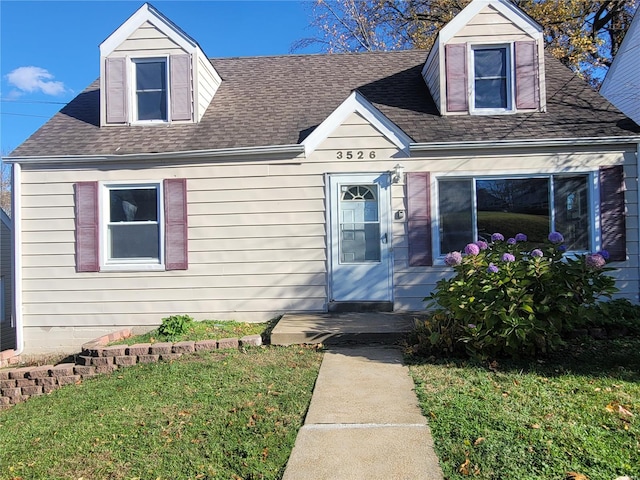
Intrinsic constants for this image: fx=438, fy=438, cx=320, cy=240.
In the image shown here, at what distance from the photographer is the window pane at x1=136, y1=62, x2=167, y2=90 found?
811 cm

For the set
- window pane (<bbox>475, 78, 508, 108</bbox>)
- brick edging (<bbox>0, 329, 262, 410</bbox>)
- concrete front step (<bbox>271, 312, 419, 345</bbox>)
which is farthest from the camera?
window pane (<bbox>475, 78, 508, 108</bbox>)

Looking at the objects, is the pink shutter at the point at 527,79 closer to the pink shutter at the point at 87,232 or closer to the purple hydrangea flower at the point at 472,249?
the purple hydrangea flower at the point at 472,249

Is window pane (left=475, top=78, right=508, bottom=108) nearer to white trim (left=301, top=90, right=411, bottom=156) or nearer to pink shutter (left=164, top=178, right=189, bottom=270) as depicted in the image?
white trim (left=301, top=90, right=411, bottom=156)

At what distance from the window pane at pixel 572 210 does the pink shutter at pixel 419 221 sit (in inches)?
83.5

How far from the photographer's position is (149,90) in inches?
320

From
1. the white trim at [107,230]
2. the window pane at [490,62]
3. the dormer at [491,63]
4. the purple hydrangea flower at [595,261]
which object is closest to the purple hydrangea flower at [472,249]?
the purple hydrangea flower at [595,261]

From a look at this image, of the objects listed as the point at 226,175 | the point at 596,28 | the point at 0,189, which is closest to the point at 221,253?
the point at 226,175

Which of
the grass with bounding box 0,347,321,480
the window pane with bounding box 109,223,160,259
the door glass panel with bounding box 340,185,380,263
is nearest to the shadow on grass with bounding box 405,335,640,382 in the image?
the grass with bounding box 0,347,321,480

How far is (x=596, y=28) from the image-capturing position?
17469 millimetres

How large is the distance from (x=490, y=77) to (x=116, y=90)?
6.75m

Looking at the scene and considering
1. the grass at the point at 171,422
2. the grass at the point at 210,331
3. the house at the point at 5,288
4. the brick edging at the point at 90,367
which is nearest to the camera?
the grass at the point at 171,422

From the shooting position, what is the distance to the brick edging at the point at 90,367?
5504mm

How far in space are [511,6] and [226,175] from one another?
5.79 metres

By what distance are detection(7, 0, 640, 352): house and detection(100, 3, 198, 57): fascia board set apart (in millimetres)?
1596
